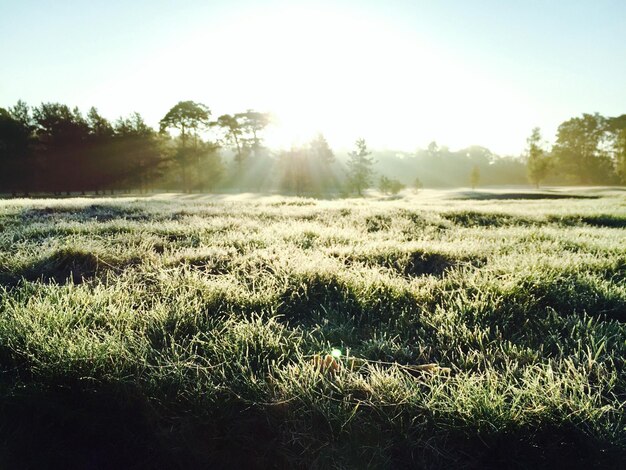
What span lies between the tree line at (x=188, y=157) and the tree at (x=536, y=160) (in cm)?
17

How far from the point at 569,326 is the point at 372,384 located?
1663 millimetres

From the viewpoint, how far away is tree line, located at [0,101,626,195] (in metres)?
46.7

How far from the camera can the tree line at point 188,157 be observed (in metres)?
46.7

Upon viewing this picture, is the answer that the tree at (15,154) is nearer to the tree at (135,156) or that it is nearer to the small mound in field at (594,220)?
the tree at (135,156)

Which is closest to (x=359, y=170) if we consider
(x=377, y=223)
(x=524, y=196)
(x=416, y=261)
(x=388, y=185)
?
(x=388, y=185)

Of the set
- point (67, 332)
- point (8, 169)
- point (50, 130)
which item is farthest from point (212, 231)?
point (50, 130)

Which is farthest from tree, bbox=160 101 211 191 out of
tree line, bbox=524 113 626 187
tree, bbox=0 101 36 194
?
tree line, bbox=524 113 626 187

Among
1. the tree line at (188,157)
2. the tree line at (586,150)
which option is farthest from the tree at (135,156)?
the tree line at (586,150)

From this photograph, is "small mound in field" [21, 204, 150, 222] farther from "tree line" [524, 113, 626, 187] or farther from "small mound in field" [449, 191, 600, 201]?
"tree line" [524, 113, 626, 187]

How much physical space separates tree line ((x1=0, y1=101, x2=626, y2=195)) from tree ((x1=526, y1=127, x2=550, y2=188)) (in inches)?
6.7

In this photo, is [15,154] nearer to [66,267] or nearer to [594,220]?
[66,267]

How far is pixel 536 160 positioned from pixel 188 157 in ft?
200

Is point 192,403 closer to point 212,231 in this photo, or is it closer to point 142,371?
point 142,371

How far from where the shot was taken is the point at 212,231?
5.91 metres
